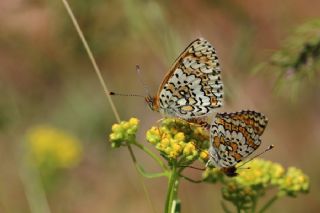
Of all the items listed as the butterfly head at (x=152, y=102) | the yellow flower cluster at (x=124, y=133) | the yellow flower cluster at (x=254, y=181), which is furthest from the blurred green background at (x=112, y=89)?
the yellow flower cluster at (x=124, y=133)

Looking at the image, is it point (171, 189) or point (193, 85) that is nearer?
point (171, 189)

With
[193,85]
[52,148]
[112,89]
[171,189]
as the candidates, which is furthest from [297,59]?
[112,89]

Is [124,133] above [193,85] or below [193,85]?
below

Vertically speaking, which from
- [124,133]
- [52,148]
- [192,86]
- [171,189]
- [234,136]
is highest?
[52,148]

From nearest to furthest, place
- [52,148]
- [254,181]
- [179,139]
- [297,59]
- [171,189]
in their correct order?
[171,189] → [179,139] → [254,181] → [297,59] → [52,148]

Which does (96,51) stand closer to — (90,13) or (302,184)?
(90,13)

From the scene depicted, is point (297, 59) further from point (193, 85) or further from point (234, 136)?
point (234, 136)

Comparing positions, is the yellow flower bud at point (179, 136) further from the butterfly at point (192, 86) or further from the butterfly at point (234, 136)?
the butterfly at point (192, 86)
